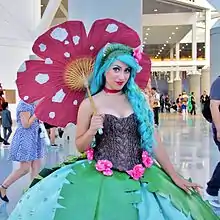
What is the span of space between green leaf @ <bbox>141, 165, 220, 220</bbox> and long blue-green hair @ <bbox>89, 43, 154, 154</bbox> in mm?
140

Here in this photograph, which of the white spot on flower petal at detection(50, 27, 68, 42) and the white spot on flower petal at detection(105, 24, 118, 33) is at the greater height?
the white spot on flower petal at detection(105, 24, 118, 33)

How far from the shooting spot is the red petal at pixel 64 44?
97.5 inches

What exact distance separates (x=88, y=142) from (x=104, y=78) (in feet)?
1.15

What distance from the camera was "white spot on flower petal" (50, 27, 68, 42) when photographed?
8.13 feet

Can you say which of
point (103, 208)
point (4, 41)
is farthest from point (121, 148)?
point (4, 41)

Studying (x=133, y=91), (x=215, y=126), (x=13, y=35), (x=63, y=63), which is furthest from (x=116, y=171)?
(x=13, y=35)

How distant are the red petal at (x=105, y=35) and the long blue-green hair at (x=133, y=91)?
0.07 m

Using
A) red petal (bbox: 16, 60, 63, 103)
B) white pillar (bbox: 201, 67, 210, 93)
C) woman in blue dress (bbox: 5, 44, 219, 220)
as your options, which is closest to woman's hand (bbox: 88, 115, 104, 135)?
woman in blue dress (bbox: 5, 44, 219, 220)

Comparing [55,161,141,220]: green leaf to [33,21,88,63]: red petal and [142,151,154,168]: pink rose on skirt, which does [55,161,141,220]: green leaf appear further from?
[33,21,88,63]: red petal

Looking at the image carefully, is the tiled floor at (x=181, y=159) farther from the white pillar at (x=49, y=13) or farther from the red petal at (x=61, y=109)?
the white pillar at (x=49, y=13)

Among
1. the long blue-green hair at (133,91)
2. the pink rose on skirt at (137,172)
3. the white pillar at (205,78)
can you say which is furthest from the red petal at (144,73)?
the white pillar at (205,78)

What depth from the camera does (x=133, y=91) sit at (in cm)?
247

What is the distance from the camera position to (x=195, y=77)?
38406 millimetres

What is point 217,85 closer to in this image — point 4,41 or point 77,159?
point 77,159
